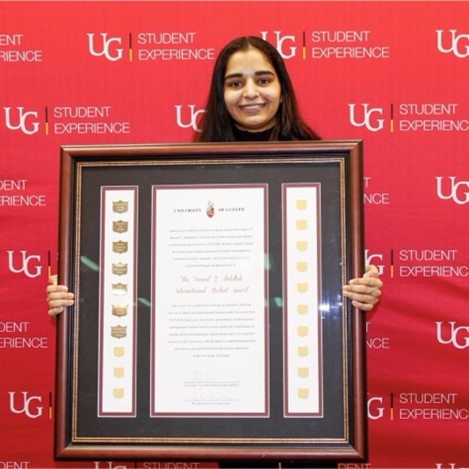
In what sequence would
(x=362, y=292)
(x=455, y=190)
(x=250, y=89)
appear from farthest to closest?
(x=455, y=190) < (x=250, y=89) < (x=362, y=292)

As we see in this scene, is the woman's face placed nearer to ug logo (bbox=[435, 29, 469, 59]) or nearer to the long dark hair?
the long dark hair

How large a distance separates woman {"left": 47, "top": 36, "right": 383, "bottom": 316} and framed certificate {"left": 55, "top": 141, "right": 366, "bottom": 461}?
0.27 m

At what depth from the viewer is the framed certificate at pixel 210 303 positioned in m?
1.25

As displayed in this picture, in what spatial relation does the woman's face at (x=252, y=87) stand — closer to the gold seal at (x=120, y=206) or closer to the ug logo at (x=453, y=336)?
the gold seal at (x=120, y=206)

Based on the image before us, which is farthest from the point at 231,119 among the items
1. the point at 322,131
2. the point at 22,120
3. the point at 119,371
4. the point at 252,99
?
the point at 22,120

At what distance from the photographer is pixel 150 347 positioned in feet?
4.19

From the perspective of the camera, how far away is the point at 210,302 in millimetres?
1275

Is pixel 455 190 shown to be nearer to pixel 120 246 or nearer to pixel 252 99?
pixel 252 99

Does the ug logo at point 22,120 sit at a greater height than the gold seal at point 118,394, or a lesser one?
greater

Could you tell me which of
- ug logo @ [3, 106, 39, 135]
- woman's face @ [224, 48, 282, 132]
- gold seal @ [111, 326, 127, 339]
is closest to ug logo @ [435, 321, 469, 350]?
woman's face @ [224, 48, 282, 132]

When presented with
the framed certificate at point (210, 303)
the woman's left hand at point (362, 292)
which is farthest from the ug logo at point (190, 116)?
the woman's left hand at point (362, 292)

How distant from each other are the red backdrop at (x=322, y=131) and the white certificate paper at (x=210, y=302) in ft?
2.61

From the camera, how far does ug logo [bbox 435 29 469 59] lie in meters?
1.99

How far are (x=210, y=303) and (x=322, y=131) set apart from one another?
93cm
